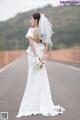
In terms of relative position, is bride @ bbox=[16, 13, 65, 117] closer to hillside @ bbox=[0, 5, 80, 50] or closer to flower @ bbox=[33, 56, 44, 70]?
flower @ bbox=[33, 56, 44, 70]

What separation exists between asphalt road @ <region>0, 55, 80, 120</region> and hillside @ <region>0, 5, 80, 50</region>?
1.32 ft

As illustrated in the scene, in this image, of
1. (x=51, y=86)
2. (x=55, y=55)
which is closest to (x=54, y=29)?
(x=55, y=55)

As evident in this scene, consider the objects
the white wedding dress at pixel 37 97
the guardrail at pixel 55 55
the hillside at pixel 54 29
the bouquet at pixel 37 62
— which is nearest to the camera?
the bouquet at pixel 37 62

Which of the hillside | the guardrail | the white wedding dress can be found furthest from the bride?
the guardrail

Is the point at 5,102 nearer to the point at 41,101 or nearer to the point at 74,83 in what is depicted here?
the point at 41,101

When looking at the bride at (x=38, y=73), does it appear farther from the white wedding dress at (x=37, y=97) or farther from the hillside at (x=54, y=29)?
the hillside at (x=54, y=29)

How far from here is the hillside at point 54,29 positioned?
6.16 m

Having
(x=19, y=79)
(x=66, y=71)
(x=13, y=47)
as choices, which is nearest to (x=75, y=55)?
(x=66, y=71)

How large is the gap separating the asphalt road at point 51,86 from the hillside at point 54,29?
0.40 m

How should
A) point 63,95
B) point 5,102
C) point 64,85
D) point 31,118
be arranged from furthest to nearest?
point 64,85
point 63,95
point 5,102
point 31,118

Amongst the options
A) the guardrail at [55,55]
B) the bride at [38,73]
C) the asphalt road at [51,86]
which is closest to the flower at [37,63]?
the bride at [38,73]

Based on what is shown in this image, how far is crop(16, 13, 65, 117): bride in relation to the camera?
17.9 feet

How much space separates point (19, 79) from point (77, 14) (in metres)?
Answer: 0.96

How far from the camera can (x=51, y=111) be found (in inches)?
222
